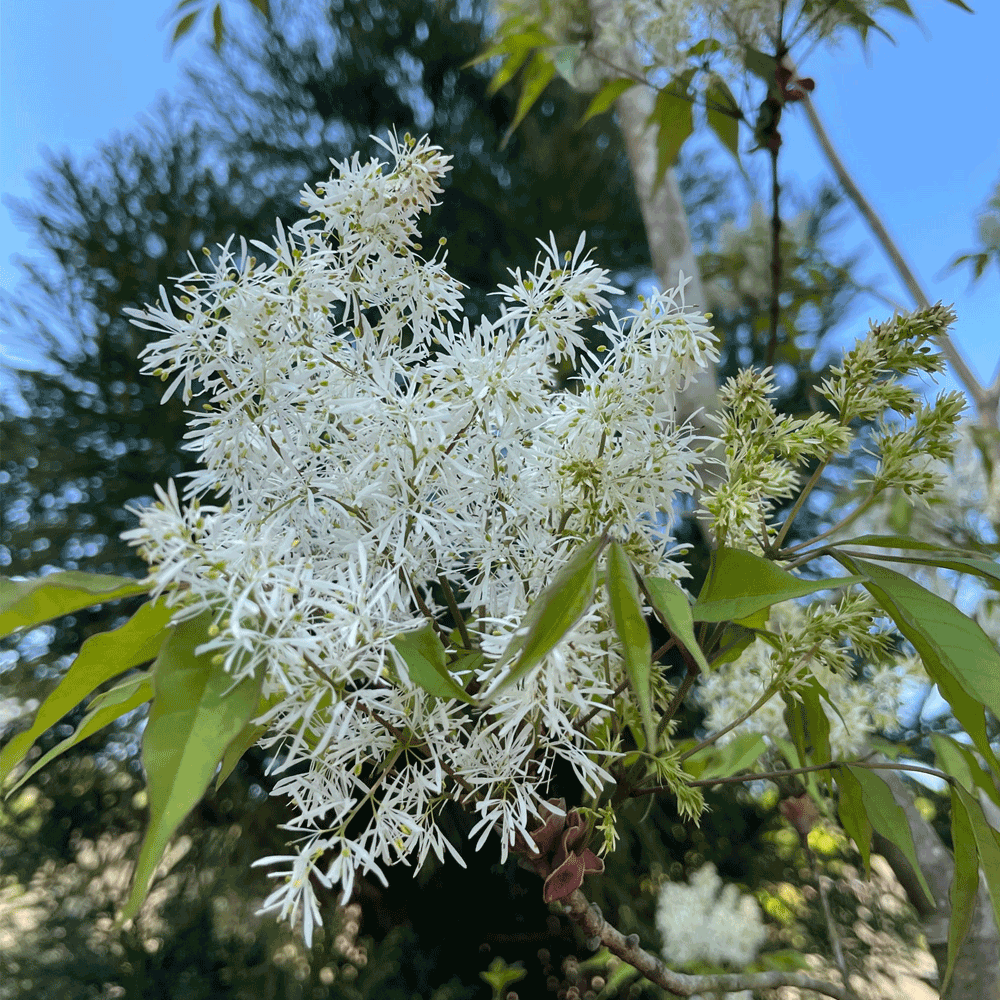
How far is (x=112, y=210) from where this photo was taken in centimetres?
128

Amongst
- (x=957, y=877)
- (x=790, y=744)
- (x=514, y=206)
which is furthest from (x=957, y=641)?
(x=514, y=206)

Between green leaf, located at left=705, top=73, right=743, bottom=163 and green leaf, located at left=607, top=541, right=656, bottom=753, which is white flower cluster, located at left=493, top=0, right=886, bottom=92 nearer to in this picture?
green leaf, located at left=705, top=73, right=743, bottom=163

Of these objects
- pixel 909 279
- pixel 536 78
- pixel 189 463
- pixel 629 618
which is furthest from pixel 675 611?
pixel 189 463

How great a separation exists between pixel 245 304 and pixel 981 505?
95 cm

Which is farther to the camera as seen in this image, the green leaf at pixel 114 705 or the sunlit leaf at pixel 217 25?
the sunlit leaf at pixel 217 25

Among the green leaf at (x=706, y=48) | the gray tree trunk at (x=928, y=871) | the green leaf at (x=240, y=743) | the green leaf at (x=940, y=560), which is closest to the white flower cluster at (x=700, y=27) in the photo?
the green leaf at (x=706, y=48)

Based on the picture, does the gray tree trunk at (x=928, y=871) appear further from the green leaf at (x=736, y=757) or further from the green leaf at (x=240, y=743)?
the green leaf at (x=240, y=743)

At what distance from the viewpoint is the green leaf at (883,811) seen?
0.25 meters

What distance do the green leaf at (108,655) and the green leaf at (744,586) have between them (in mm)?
123

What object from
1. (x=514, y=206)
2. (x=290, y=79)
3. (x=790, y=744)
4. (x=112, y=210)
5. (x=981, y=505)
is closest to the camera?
(x=790, y=744)

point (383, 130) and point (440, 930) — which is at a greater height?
point (383, 130)

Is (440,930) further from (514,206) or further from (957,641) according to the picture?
(514,206)

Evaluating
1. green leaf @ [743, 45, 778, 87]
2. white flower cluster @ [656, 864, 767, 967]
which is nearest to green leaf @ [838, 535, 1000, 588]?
green leaf @ [743, 45, 778, 87]

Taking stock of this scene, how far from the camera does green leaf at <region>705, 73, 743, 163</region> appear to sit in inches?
18.3
